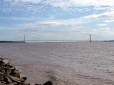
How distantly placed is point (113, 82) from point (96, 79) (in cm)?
205

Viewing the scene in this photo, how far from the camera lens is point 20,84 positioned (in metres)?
17.2

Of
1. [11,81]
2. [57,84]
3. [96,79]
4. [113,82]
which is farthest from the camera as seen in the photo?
[96,79]

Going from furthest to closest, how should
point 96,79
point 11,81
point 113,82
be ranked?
point 96,79
point 113,82
point 11,81

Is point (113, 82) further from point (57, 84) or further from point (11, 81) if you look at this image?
point (11, 81)

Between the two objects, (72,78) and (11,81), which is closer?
(11,81)

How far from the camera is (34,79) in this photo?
2350 centimetres

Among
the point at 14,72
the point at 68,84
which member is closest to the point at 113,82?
the point at 68,84

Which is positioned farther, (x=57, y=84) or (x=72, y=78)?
(x=72, y=78)

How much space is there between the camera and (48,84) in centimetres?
1728

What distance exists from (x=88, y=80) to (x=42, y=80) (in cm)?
403

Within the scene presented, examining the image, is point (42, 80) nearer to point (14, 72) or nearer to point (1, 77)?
point (14, 72)

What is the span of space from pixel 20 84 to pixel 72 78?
27.1ft

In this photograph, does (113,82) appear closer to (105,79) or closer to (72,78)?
(105,79)

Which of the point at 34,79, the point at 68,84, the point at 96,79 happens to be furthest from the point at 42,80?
the point at 96,79
